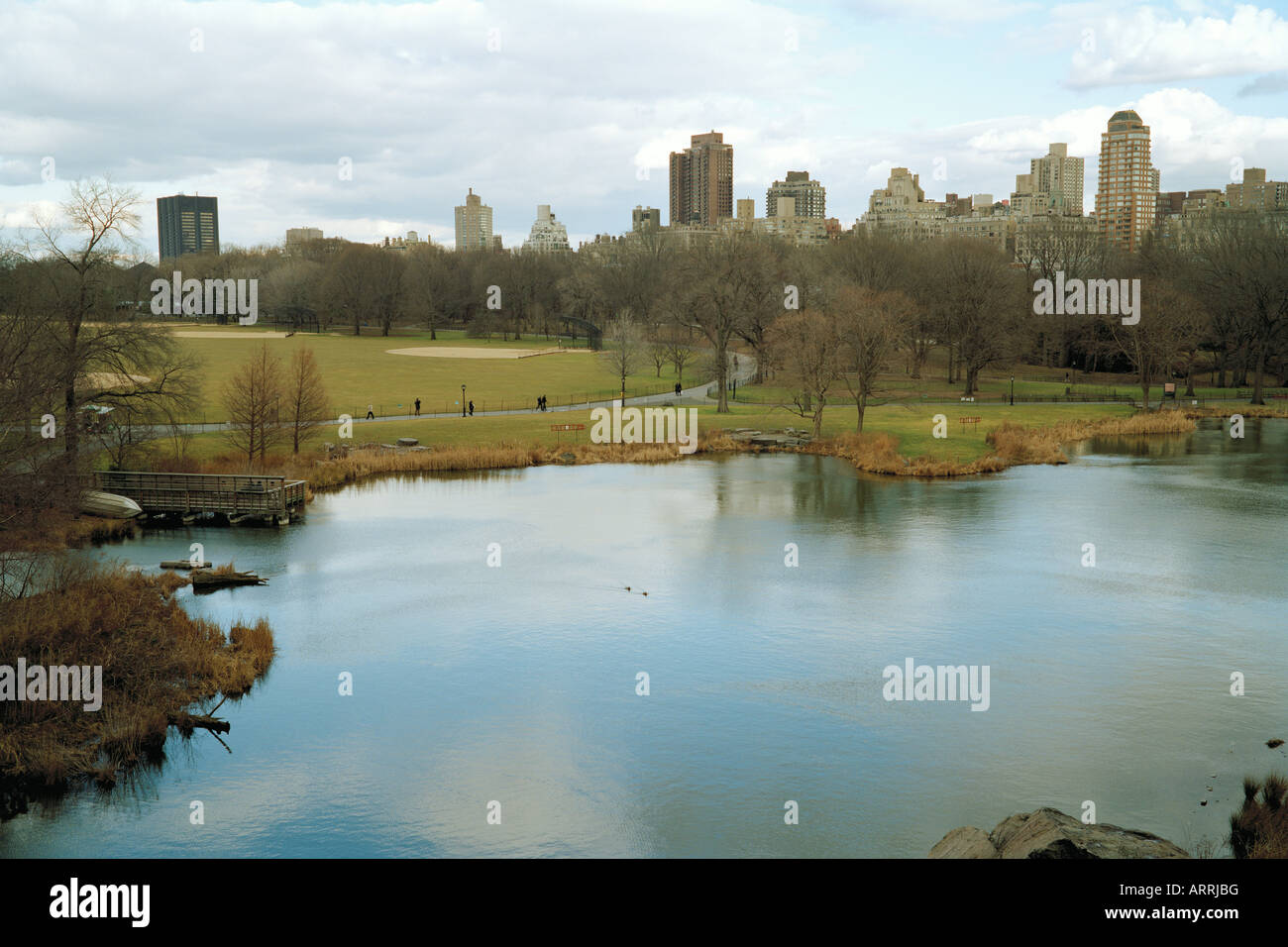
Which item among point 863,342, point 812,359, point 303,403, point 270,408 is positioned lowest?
point 270,408

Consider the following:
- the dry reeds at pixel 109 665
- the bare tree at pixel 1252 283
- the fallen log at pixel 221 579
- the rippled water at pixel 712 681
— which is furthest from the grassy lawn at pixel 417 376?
the bare tree at pixel 1252 283

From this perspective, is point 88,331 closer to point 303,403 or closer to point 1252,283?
point 303,403

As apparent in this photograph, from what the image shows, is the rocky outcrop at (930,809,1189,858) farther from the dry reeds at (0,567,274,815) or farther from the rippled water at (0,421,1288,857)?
the dry reeds at (0,567,274,815)

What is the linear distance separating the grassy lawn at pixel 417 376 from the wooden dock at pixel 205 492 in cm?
1953

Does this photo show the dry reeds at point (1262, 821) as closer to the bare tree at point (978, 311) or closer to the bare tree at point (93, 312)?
the bare tree at point (93, 312)

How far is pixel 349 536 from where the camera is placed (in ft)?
133

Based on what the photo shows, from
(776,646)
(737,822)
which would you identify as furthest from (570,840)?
(776,646)

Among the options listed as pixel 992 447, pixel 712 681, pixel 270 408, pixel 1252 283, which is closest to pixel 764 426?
pixel 992 447

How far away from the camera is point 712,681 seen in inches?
1010

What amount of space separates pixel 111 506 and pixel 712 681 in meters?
28.4

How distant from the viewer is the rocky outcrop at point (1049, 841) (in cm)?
1477

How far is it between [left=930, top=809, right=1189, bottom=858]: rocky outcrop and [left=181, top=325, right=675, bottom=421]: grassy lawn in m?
56.1
